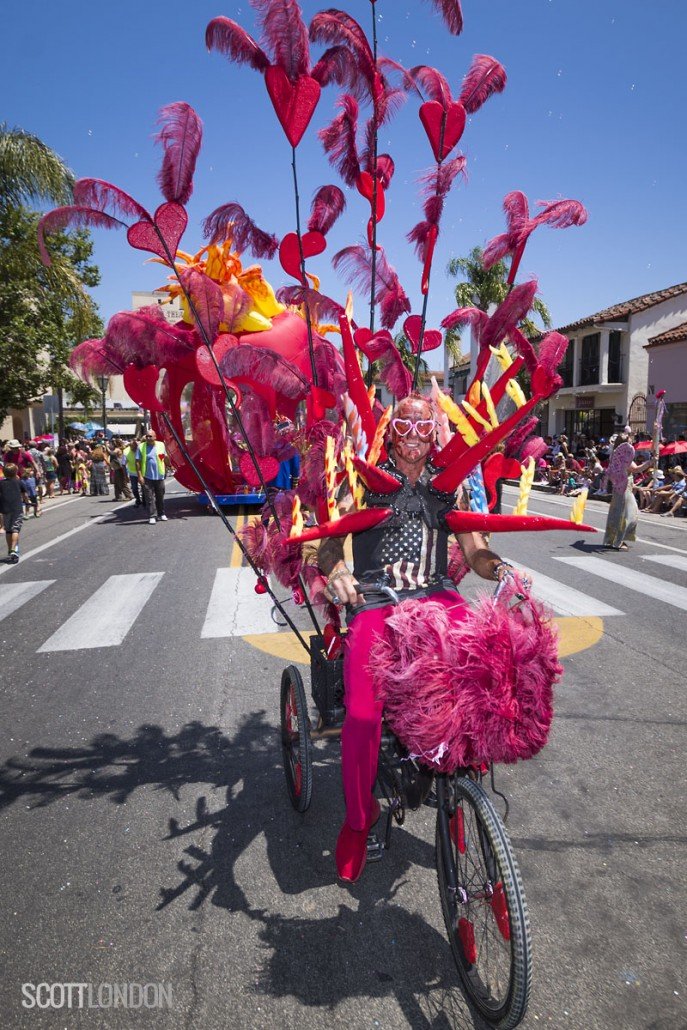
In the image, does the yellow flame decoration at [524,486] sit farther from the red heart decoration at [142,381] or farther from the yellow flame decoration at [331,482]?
the red heart decoration at [142,381]

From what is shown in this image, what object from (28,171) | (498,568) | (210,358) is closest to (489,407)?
(498,568)

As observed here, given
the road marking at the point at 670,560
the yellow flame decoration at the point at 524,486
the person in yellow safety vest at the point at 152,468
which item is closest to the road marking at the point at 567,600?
the road marking at the point at 670,560

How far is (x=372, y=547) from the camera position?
10.1 feet

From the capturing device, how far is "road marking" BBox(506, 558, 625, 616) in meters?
7.30

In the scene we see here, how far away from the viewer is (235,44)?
277 cm

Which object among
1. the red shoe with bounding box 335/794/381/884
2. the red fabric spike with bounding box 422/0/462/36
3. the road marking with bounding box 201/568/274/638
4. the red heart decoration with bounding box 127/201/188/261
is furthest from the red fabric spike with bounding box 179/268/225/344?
the road marking with bounding box 201/568/274/638

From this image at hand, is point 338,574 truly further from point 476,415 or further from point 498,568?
point 476,415

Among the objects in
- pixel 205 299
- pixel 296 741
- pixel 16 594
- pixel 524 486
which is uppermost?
pixel 205 299

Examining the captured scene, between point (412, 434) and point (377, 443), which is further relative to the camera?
point (412, 434)

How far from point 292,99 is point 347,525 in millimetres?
1792

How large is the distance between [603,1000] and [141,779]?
8.59ft

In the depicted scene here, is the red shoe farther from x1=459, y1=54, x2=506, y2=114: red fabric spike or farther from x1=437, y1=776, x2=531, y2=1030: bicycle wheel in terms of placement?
x1=459, y1=54, x2=506, y2=114: red fabric spike

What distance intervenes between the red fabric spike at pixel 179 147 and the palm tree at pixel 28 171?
56.9 ft

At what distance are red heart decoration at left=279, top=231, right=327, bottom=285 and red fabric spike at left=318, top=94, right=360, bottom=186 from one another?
1.39 ft
